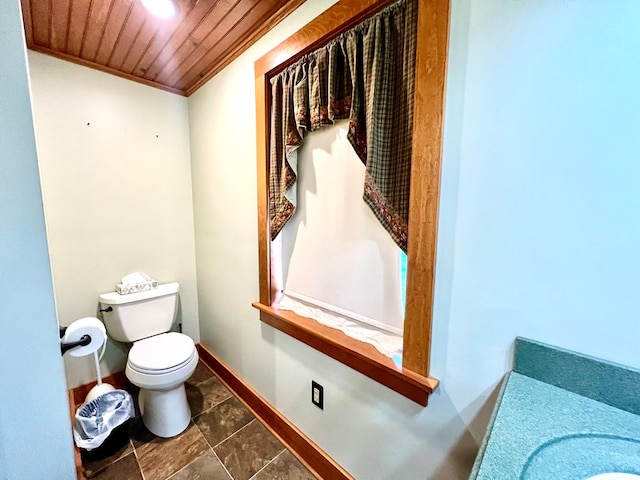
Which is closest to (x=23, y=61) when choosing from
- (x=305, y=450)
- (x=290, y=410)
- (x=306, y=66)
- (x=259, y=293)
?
(x=306, y=66)

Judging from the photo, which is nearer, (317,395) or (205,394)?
(317,395)

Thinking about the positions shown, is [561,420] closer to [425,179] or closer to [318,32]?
[425,179]

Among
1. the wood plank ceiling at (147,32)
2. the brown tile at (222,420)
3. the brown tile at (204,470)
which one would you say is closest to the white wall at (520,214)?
the wood plank ceiling at (147,32)

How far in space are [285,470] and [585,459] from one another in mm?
1329

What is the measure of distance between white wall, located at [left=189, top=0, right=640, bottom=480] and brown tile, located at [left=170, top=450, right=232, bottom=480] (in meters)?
0.72

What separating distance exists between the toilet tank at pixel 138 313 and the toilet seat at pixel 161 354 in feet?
0.40

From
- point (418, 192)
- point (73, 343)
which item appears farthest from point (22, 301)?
point (418, 192)

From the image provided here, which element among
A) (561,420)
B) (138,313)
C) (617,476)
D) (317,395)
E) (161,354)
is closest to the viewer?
(617,476)

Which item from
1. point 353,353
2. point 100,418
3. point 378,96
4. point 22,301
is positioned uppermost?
point 378,96

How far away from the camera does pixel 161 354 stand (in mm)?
1533

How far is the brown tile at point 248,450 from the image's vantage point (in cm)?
134

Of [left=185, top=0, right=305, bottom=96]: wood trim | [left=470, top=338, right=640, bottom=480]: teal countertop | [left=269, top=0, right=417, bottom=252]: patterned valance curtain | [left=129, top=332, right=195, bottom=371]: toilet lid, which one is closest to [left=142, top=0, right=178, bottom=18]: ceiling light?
[left=185, top=0, right=305, bottom=96]: wood trim

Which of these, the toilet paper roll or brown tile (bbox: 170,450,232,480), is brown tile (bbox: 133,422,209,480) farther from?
the toilet paper roll

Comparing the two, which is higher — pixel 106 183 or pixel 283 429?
pixel 106 183
